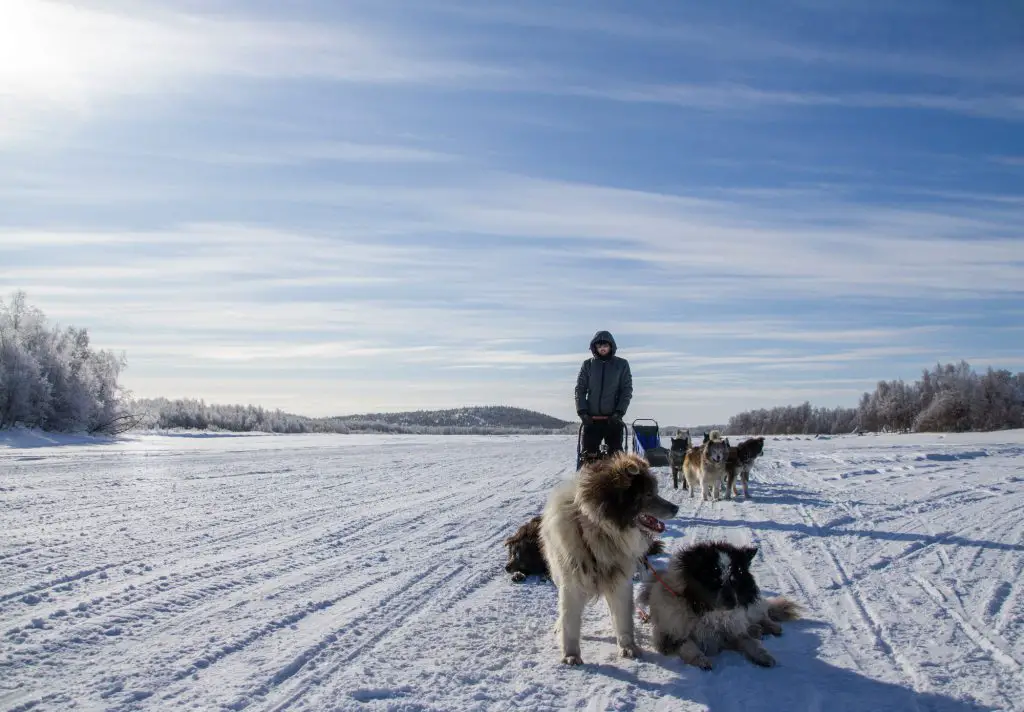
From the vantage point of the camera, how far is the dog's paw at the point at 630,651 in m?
4.87

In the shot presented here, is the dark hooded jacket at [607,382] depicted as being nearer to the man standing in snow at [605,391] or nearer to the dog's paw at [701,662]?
the man standing in snow at [605,391]

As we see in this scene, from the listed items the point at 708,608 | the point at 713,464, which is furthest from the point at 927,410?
the point at 708,608

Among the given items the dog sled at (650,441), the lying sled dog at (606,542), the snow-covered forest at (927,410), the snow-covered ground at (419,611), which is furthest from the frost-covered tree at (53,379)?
the snow-covered forest at (927,410)

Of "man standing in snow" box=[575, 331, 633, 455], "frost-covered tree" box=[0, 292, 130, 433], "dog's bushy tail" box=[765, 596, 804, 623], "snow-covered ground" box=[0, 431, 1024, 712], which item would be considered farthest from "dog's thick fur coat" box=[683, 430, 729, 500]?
"frost-covered tree" box=[0, 292, 130, 433]

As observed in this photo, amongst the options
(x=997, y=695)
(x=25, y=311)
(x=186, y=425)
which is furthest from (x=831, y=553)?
(x=186, y=425)

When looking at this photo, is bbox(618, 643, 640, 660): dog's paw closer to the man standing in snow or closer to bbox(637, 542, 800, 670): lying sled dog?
bbox(637, 542, 800, 670): lying sled dog

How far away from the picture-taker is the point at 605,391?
28.8 feet

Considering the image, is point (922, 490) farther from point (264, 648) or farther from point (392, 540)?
point (264, 648)

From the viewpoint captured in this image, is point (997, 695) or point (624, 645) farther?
point (624, 645)

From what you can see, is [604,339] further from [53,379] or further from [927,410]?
[927,410]

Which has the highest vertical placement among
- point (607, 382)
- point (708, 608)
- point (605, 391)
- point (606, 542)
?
point (607, 382)

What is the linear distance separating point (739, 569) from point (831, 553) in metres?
3.84

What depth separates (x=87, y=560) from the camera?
276 inches

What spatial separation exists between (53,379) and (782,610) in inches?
1728
